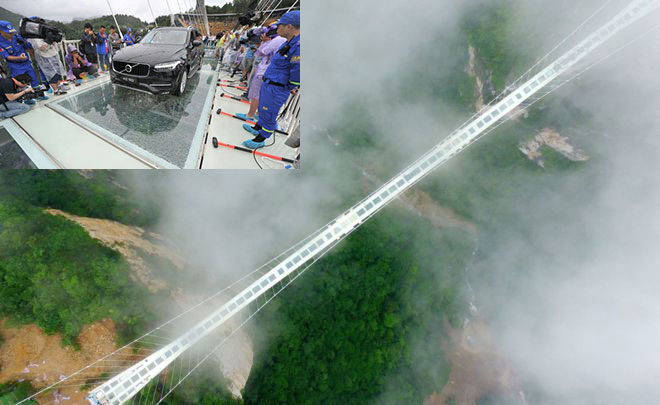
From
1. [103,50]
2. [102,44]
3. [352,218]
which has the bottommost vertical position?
[352,218]

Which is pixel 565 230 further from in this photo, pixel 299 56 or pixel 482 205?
pixel 299 56

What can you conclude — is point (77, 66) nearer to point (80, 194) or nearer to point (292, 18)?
point (292, 18)

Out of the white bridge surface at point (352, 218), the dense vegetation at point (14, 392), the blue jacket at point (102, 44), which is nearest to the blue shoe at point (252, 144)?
the blue jacket at point (102, 44)

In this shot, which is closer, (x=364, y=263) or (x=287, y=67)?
(x=287, y=67)


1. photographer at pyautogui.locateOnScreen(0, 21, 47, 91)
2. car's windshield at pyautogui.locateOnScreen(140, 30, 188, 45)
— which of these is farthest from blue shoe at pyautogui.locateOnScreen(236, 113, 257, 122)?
photographer at pyautogui.locateOnScreen(0, 21, 47, 91)

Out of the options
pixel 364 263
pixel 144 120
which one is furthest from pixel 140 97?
pixel 364 263

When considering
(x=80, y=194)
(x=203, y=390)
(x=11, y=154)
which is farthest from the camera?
(x=80, y=194)

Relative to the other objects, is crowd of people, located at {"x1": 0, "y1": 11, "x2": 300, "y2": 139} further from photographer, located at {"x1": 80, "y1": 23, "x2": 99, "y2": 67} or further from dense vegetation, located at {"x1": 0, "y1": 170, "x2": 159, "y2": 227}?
dense vegetation, located at {"x1": 0, "y1": 170, "x2": 159, "y2": 227}
